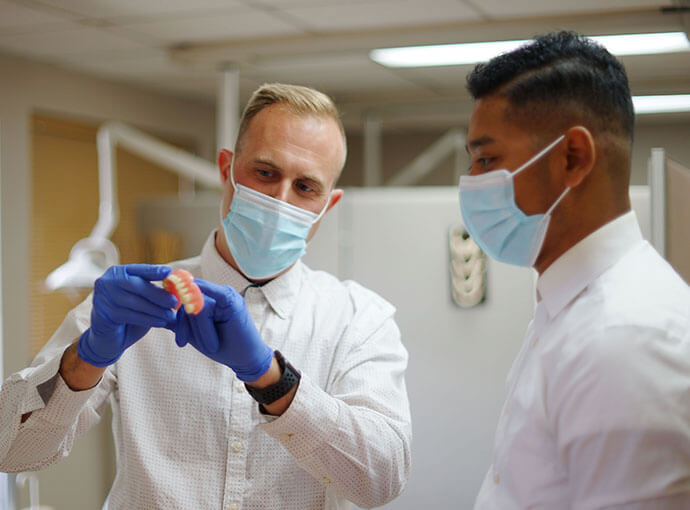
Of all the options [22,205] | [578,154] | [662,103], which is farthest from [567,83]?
[662,103]

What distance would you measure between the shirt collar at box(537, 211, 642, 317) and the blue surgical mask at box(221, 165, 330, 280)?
62 centimetres

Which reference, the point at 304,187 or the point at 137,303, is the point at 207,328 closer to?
the point at 137,303

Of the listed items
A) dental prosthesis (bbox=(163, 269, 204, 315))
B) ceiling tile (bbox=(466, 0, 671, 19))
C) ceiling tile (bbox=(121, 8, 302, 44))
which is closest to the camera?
dental prosthesis (bbox=(163, 269, 204, 315))

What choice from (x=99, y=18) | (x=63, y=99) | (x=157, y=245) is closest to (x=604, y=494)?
(x=157, y=245)

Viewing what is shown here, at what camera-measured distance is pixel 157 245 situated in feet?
10.7

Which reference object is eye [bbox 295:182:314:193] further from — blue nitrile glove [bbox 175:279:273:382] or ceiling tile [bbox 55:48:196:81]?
ceiling tile [bbox 55:48:196:81]

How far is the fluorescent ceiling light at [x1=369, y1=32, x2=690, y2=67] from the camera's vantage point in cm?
360

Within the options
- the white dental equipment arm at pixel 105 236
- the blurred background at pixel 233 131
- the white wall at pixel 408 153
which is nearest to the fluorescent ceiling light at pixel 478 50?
the blurred background at pixel 233 131

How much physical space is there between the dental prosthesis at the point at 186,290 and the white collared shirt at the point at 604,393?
0.47 m

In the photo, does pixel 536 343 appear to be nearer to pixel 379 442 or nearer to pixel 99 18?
pixel 379 442

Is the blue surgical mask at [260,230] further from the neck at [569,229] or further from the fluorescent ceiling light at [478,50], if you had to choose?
the fluorescent ceiling light at [478,50]

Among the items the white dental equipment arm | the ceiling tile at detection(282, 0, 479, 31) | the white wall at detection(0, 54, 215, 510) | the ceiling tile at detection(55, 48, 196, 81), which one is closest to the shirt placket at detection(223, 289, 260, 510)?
the white dental equipment arm

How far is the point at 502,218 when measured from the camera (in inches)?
44.2

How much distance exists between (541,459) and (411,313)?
6.11ft
